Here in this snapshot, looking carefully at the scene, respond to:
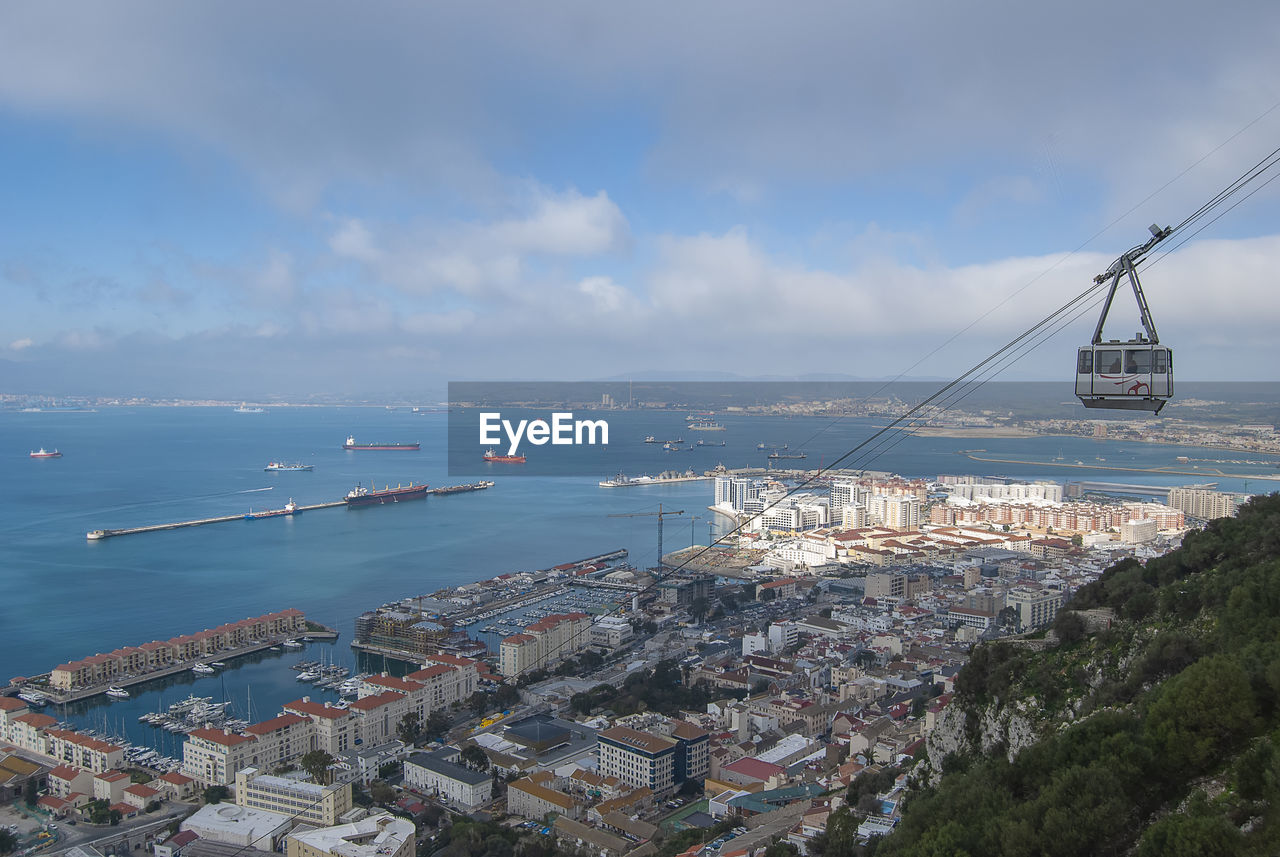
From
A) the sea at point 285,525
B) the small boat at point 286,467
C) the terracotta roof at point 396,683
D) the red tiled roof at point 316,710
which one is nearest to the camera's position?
the red tiled roof at point 316,710

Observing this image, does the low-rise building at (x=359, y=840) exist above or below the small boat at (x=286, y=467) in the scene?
below

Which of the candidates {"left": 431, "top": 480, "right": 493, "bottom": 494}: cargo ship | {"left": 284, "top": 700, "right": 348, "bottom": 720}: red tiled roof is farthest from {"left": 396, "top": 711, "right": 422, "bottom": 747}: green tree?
{"left": 431, "top": 480, "right": 493, "bottom": 494}: cargo ship

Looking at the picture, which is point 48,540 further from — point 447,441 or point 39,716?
point 447,441

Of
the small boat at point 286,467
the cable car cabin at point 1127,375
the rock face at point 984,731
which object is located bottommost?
the small boat at point 286,467

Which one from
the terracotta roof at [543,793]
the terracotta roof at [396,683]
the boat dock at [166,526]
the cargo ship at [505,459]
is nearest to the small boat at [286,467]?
the cargo ship at [505,459]

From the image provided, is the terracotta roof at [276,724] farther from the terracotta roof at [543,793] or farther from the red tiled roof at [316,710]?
the terracotta roof at [543,793]

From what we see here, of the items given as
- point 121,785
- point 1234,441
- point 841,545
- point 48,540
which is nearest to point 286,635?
point 121,785

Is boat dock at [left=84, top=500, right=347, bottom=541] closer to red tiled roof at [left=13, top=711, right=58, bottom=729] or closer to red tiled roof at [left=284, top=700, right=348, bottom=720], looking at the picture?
red tiled roof at [left=13, top=711, right=58, bottom=729]
